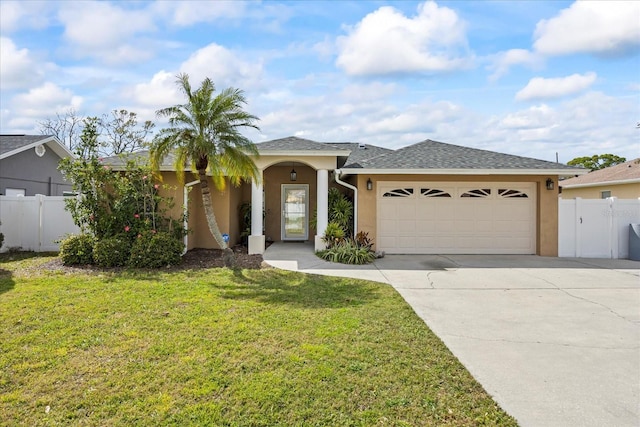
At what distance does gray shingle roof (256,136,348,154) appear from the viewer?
1158 cm

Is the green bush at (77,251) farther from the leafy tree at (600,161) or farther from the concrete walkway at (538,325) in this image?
the leafy tree at (600,161)

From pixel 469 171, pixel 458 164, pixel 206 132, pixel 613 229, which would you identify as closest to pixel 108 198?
pixel 206 132

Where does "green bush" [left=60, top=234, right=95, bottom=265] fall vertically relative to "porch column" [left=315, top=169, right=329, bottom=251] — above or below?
below

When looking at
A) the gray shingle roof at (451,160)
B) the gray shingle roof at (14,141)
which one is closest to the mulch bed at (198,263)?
the gray shingle roof at (451,160)

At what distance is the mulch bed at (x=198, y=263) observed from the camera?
9.48m

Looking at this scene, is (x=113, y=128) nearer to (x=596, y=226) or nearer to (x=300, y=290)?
(x=300, y=290)

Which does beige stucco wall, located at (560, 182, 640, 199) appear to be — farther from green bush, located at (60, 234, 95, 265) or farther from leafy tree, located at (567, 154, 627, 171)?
green bush, located at (60, 234, 95, 265)

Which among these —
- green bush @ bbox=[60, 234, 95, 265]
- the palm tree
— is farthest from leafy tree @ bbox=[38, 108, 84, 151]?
the palm tree

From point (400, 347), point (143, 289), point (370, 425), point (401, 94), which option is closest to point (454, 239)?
point (401, 94)

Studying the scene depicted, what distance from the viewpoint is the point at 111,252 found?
967 cm

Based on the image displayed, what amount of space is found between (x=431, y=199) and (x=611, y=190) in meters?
11.9

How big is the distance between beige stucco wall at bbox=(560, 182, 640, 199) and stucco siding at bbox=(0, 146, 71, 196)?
2629 centimetres

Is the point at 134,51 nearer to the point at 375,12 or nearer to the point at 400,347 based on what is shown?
the point at 375,12

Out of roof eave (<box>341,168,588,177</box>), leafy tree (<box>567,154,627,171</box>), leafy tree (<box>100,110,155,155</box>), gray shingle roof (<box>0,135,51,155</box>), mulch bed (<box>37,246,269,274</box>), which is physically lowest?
mulch bed (<box>37,246,269,274</box>)
